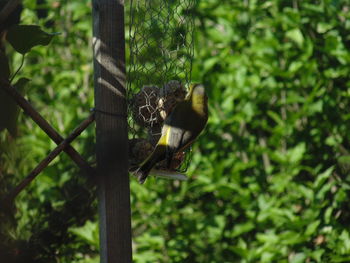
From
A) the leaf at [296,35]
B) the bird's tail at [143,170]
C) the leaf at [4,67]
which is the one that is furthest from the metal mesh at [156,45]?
the leaf at [296,35]

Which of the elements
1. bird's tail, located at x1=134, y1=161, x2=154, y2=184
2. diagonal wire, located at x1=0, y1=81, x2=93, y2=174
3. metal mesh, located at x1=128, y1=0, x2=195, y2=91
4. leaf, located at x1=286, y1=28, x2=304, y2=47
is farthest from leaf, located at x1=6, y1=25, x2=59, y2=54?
leaf, located at x1=286, y1=28, x2=304, y2=47

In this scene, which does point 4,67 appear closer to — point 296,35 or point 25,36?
point 25,36

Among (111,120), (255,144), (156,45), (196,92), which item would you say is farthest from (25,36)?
(255,144)

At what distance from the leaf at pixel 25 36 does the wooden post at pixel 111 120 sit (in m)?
0.14

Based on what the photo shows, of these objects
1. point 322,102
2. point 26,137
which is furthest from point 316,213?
point 26,137

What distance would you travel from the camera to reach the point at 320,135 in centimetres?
343

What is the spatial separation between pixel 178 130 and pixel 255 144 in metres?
1.78

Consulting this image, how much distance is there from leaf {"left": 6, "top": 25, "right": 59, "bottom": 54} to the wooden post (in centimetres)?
14

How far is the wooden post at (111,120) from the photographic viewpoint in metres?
1.59

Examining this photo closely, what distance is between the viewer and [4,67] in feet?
4.50

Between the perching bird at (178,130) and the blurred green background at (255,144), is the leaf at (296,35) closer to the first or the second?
the blurred green background at (255,144)

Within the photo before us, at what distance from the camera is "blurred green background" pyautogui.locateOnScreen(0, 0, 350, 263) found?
125 inches

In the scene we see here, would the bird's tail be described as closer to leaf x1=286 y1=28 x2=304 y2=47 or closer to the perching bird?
the perching bird

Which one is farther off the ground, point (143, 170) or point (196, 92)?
point (196, 92)
